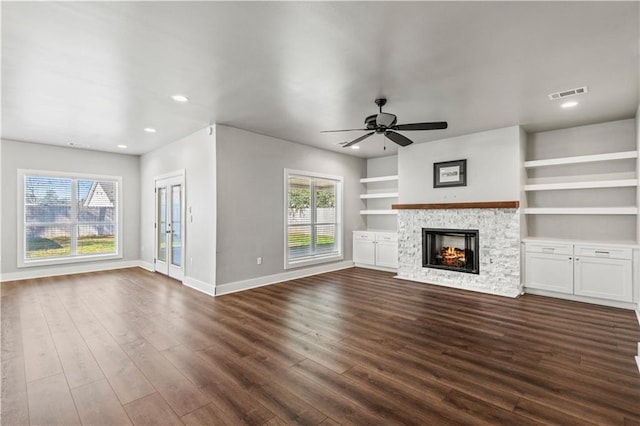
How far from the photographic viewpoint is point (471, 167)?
5543mm

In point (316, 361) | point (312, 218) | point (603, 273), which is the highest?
point (312, 218)

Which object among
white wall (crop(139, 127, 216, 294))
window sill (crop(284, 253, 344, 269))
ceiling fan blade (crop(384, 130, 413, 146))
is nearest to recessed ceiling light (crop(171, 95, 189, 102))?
white wall (crop(139, 127, 216, 294))

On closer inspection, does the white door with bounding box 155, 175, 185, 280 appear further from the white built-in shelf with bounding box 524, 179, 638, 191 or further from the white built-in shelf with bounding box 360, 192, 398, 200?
the white built-in shelf with bounding box 524, 179, 638, 191

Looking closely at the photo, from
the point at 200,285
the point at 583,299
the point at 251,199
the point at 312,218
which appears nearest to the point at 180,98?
the point at 251,199

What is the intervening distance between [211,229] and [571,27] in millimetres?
4952

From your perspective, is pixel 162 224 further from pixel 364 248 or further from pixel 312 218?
pixel 364 248

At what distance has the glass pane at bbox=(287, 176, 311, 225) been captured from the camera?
6.35 m

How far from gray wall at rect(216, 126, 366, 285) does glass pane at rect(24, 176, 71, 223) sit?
4218mm

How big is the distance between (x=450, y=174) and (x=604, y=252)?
2475mm

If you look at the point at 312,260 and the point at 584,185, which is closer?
the point at 584,185

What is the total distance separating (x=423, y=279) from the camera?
5.97 metres

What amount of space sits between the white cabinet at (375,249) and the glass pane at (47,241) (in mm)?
6455

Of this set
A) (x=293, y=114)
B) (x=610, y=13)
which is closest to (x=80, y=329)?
(x=293, y=114)

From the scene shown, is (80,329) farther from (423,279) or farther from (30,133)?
(423,279)
